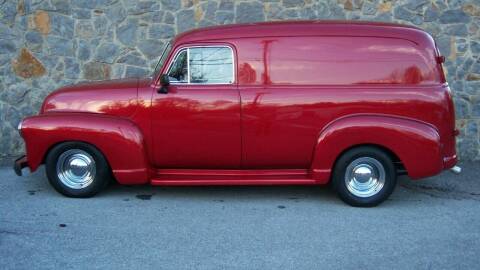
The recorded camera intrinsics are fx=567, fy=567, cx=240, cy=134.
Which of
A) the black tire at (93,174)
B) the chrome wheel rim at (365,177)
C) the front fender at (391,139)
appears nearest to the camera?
the front fender at (391,139)

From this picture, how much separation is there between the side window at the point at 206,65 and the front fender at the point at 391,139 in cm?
123

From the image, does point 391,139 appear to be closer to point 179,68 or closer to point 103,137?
point 179,68

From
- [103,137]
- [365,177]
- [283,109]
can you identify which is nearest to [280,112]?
[283,109]

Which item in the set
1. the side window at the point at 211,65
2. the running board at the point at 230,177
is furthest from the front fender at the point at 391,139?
the side window at the point at 211,65

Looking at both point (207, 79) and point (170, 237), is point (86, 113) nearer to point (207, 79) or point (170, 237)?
→ point (207, 79)

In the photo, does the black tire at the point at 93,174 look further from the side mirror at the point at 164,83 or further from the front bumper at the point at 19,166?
the side mirror at the point at 164,83

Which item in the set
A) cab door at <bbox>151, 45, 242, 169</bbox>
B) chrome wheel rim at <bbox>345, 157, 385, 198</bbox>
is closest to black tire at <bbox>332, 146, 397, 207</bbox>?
chrome wheel rim at <bbox>345, 157, 385, 198</bbox>

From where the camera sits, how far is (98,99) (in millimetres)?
6125

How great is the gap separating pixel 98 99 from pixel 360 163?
289cm

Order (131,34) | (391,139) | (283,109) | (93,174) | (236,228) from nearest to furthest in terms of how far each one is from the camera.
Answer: (236,228), (391,139), (283,109), (93,174), (131,34)

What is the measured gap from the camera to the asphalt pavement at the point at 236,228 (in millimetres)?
4641

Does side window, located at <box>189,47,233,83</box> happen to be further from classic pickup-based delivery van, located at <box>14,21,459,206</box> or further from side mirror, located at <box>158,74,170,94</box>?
side mirror, located at <box>158,74,170,94</box>

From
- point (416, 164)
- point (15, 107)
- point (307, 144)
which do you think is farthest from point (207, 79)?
point (15, 107)

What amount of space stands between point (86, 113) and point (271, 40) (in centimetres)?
214
